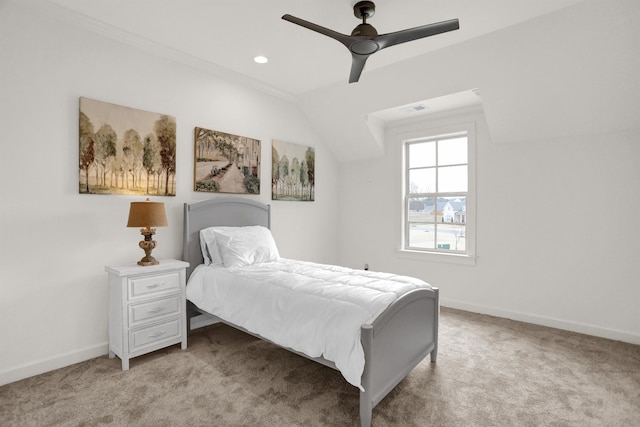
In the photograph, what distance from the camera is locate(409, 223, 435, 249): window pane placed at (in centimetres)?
465

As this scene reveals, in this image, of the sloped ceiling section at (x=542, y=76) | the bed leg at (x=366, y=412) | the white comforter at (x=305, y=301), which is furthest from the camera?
the sloped ceiling section at (x=542, y=76)

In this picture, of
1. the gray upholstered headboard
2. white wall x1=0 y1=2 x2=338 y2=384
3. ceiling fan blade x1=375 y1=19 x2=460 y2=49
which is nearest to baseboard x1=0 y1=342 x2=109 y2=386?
white wall x1=0 y1=2 x2=338 y2=384

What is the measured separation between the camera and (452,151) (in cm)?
448

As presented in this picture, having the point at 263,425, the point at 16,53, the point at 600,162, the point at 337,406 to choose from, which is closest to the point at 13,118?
the point at 16,53

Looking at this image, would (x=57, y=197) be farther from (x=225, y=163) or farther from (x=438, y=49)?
(x=438, y=49)

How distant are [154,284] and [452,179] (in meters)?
3.65

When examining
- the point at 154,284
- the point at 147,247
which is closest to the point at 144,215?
the point at 147,247

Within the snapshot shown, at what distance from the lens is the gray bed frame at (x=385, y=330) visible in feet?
6.29

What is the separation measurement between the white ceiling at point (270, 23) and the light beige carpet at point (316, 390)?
2.73 meters

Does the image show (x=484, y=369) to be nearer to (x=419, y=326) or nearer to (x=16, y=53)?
(x=419, y=326)

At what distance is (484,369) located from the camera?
2.65m

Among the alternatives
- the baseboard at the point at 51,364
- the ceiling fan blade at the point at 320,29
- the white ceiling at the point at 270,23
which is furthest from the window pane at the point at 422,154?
the baseboard at the point at 51,364

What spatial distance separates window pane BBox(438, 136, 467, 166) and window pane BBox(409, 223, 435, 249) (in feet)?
2.90

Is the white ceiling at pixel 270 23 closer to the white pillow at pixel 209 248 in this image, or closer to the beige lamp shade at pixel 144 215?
the beige lamp shade at pixel 144 215
